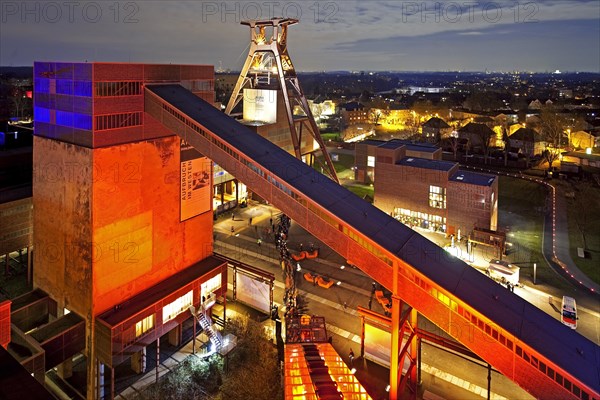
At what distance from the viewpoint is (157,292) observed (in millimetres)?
22500

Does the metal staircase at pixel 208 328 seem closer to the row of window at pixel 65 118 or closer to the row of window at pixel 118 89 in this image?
the row of window at pixel 65 118

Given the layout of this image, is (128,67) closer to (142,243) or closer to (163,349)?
(142,243)

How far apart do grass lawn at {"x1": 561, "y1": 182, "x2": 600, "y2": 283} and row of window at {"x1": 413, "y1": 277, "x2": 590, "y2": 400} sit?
21.3 metres

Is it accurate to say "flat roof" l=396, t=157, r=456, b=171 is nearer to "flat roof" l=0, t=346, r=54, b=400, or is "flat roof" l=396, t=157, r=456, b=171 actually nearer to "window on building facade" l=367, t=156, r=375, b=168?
"window on building facade" l=367, t=156, r=375, b=168

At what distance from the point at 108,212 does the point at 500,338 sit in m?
17.7

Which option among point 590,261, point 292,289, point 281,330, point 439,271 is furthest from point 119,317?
point 590,261

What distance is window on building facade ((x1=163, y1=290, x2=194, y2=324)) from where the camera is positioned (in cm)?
2222


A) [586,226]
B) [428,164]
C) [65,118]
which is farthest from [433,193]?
[65,118]

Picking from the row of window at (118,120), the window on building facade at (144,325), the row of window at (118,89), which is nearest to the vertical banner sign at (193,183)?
the row of window at (118,120)

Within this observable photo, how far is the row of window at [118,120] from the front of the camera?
19750 mm

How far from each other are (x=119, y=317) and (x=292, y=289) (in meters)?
10.6

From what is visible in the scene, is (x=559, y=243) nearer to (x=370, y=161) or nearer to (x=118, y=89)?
(x=370, y=161)

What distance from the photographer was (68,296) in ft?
70.2

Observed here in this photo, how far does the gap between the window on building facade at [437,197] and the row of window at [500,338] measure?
23.5 meters
